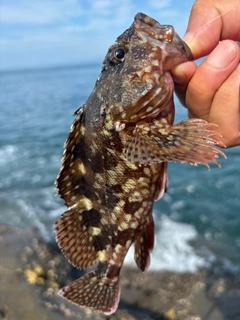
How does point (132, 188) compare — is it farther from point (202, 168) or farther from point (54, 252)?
point (202, 168)

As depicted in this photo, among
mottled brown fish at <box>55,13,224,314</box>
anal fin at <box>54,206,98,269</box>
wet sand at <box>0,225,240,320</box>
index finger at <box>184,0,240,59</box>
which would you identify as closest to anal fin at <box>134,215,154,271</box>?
mottled brown fish at <box>55,13,224,314</box>

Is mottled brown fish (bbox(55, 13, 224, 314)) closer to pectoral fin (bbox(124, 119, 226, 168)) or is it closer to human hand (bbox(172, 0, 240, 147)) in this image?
pectoral fin (bbox(124, 119, 226, 168))

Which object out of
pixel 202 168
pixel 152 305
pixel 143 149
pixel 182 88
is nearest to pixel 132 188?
pixel 143 149

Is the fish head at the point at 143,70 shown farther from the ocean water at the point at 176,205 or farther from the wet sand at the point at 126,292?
the ocean water at the point at 176,205

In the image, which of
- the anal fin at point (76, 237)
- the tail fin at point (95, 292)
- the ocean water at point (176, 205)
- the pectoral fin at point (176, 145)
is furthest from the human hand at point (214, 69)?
the ocean water at point (176, 205)

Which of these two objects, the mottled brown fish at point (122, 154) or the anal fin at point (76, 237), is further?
the anal fin at point (76, 237)

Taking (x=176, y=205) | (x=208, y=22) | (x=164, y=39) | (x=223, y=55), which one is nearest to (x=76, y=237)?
(x=164, y=39)
